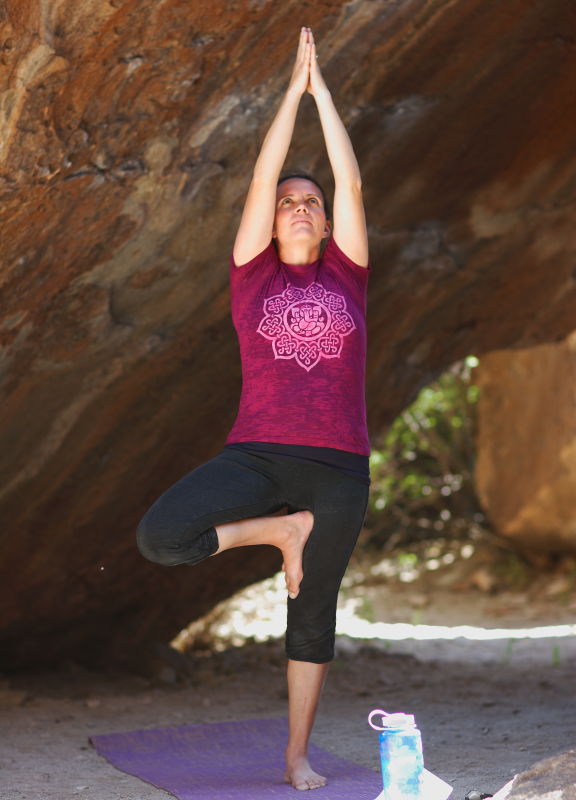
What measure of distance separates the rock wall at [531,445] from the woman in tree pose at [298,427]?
5.00 m

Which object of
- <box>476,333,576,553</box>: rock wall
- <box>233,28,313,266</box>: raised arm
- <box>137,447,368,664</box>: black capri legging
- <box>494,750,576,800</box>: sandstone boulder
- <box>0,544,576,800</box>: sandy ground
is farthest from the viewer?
<box>476,333,576,553</box>: rock wall

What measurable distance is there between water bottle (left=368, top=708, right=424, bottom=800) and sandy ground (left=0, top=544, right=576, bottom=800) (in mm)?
344

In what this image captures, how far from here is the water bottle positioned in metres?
2.41

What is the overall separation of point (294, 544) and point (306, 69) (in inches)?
54.9

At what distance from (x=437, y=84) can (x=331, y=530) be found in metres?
1.83

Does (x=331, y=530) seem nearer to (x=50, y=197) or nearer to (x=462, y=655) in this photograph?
(x=50, y=197)

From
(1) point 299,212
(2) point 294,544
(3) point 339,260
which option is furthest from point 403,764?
(1) point 299,212

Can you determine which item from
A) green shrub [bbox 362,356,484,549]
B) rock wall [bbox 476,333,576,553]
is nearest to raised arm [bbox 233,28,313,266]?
rock wall [bbox 476,333,576,553]

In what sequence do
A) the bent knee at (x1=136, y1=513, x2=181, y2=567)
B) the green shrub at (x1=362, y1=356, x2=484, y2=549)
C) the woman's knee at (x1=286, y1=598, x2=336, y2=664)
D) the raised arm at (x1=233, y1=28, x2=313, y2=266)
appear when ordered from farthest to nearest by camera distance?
1. the green shrub at (x1=362, y1=356, x2=484, y2=549)
2. the raised arm at (x1=233, y1=28, x2=313, y2=266)
3. the woman's knee at (x1=286, y1=598, x2=336, y2=664)
4. the bent knee at (x1=136, y1=513, x2=181, y2=567)

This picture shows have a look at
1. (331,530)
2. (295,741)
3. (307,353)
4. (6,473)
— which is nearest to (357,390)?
(307,353)

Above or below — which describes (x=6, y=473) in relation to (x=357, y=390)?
below

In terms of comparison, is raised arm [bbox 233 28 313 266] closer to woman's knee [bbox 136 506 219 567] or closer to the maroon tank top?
the maroon tank top

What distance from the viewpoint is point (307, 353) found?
2982 millimetres

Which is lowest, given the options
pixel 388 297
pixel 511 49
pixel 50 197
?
pixel 388 297
